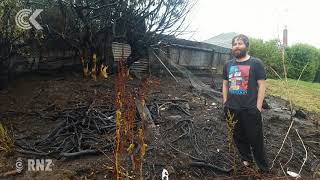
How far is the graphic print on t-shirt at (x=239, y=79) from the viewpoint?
4.52 metres

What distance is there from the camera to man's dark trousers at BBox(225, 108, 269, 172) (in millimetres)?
4480

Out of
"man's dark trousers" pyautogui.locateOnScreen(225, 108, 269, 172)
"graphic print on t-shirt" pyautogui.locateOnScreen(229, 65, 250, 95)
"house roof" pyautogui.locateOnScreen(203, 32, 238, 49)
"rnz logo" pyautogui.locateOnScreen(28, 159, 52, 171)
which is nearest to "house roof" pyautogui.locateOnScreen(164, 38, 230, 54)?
"graphic print on t-shirt" pyautogui.locateOnScreen(229, 65, 250, 95)

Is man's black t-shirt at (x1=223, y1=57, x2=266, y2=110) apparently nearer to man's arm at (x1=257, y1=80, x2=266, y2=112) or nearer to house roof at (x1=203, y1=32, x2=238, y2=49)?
man's arm at (x1=257, y1=80, x2=266, y2=112)

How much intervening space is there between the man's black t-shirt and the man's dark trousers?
0.33 ft

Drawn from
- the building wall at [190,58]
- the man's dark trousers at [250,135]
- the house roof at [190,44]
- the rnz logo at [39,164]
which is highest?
the house roof at [190,44]

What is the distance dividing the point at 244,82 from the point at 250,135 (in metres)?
0.69

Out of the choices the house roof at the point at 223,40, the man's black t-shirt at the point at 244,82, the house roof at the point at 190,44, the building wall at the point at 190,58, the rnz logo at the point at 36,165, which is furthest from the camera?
the house roof at the point at 223,40

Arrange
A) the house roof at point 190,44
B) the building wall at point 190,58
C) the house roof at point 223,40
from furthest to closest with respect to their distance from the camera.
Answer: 1. the house roof at point 223,40
2. the house roof at point 190,44
3. the building wall at point 190,58

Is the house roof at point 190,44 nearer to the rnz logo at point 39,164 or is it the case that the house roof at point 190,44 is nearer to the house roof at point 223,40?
the rnz logo at point 39,164

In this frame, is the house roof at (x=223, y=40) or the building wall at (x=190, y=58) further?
the house roof at (x=223, y=40)

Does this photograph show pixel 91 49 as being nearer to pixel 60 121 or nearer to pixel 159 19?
pixel 159 19

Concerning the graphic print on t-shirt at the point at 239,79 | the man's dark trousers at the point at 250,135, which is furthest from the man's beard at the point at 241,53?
the man's dark trousers at the point at 250,135

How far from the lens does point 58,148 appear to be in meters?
4.85

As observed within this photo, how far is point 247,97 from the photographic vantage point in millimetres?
4512
